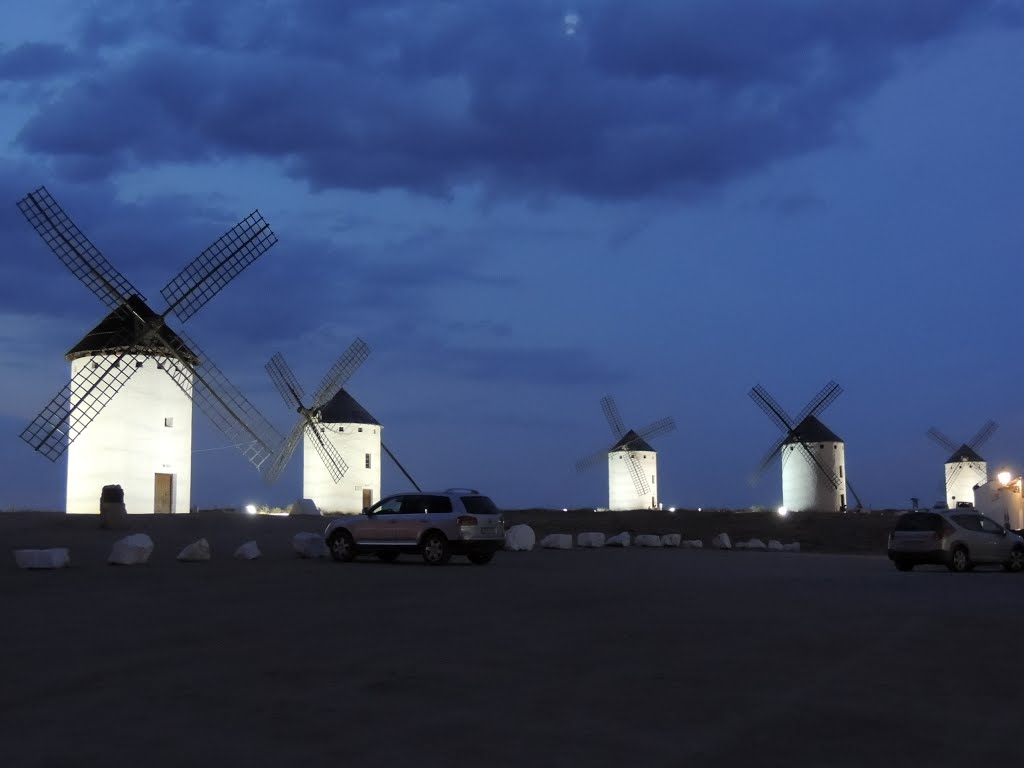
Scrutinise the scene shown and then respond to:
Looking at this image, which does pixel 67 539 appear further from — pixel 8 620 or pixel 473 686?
pixel 473 686

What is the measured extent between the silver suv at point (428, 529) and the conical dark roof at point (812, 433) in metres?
63.6

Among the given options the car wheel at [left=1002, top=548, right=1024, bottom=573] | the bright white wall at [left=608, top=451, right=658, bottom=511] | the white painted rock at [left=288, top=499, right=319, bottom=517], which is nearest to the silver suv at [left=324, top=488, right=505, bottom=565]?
the car wheel at [left=1002, top=548, right=1024, bottom=573]

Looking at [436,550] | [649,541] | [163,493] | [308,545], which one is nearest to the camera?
[436,550]

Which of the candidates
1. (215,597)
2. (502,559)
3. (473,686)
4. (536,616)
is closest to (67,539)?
(502,559)

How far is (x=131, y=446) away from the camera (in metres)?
43.2

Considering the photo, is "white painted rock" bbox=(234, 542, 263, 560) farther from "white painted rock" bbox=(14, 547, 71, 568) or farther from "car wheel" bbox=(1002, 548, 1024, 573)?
"car wheel" bbox=(1002, 548, 1024, 573)

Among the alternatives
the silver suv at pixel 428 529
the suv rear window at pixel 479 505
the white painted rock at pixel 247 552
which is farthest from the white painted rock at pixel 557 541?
the white painted rock at pixel 247 552

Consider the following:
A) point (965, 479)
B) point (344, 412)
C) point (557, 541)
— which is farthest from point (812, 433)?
point (557, 541)

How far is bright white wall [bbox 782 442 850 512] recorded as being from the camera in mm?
83750

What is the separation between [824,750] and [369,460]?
6473 centimetres

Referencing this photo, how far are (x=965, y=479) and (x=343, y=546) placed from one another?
95.7 meters

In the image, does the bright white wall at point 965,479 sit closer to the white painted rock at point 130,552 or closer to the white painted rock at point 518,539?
the white painted rock at point 518,539

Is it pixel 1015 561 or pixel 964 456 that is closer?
pixel 1015 561

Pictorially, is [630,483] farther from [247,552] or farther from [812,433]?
[247,552]
